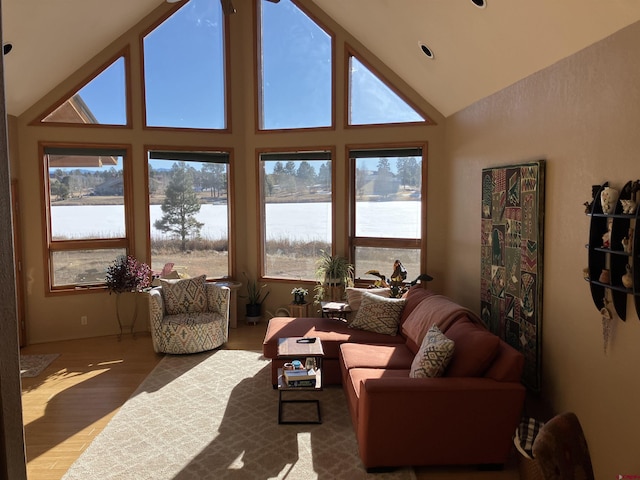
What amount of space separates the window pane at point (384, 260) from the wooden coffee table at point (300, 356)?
2153 millimetres

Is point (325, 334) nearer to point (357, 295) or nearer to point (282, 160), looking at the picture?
point (357, 295)

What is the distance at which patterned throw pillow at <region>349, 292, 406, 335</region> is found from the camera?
4.97 meters

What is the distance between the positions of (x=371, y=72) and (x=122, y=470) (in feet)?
16.6

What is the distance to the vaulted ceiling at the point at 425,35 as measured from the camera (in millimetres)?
3088

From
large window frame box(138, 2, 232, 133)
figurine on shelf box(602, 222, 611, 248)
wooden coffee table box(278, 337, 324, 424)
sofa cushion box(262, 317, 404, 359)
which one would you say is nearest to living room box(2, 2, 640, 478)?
large window frame box(138, 2, 232, 133)

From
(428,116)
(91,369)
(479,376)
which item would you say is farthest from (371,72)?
(91,369)

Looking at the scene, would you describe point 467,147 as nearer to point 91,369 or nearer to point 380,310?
point 380,310

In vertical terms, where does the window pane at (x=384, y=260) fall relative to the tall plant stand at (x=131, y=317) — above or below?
above

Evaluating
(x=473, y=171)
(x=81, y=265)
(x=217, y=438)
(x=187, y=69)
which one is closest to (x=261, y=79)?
(x=187, y=69)

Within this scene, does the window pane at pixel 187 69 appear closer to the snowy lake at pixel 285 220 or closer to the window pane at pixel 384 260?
the snowy lake at pixel 285 220

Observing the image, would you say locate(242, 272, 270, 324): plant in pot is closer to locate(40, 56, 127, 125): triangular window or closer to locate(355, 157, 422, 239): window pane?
locate(355, 157, 422, 239): window pane

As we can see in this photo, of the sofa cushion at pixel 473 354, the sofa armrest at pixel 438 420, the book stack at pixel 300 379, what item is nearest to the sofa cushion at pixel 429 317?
the sofa cushion at pixel 473 354

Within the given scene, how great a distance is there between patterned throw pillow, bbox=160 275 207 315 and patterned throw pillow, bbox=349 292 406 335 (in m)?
2.01

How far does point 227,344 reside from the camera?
6074 millimetres
